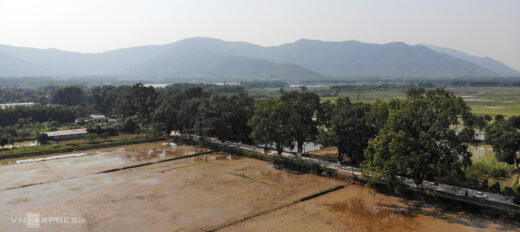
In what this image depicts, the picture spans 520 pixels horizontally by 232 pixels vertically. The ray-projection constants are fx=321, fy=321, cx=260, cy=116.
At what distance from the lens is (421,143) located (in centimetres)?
2022

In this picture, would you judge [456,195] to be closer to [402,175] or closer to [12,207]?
[402,175]

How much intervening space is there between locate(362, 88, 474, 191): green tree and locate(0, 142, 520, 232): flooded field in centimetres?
253

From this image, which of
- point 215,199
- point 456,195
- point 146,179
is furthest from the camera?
point 146,179

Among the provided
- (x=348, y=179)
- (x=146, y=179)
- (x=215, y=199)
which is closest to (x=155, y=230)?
(x=215, y=199)

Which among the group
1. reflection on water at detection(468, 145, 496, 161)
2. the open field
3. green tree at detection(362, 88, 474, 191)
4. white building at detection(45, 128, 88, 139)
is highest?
green tree at detection(362, 88, 474, 191)

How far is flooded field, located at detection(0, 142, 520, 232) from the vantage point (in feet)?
61.5

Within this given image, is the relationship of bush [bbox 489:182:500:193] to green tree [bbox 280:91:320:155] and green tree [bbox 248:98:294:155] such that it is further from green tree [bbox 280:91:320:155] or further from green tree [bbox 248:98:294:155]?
green tree [bbox 248:98:294:155]

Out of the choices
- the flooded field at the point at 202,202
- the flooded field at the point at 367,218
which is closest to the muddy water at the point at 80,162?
the flooded field at the point at 202,202

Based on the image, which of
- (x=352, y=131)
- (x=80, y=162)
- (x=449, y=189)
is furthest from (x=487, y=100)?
(x=80, y=162)

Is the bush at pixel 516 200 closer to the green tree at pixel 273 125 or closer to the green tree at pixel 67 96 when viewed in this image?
the green tree at pixel 273 125

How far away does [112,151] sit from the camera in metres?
39.7

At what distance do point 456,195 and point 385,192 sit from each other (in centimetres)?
450

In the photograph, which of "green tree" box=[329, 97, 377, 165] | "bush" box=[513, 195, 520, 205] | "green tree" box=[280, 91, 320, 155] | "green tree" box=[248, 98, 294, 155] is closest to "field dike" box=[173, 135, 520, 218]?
"bush" box=[513, 195, 520, 205]

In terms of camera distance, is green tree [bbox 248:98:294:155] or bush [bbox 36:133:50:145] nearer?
green tree [bbox 248:98:294:155]
